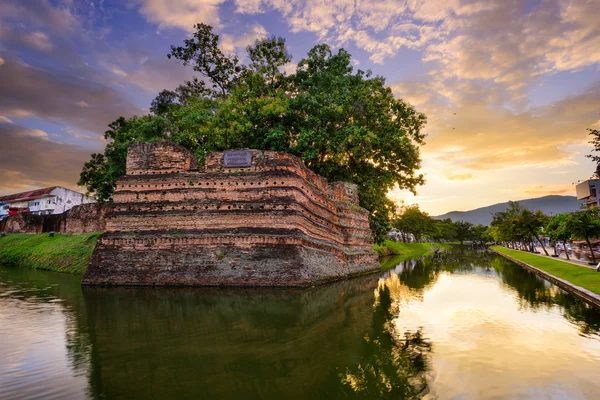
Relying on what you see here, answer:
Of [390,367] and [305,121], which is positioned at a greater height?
[305,121]

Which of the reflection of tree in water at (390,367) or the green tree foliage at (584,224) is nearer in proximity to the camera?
the reflection of tree in water at (390,367)

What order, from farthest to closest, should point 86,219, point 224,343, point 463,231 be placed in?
1. point 463,231
2. point 86,219
3. point 224,343

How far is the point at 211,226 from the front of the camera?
1728 cm

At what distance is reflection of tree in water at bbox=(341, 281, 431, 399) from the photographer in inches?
214

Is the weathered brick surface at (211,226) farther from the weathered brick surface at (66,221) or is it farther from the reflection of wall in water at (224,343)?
the weathered brick surface at (66,221)

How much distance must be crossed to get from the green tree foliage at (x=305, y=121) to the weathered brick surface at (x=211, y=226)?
565 cm

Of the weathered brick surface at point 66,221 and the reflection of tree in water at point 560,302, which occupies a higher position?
the weathered brick surface at point 66,221

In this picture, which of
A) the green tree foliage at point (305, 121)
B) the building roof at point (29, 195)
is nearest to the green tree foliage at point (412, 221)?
the green tree foliage at point (305, 121)

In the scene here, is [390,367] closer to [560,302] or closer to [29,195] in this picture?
[560,302]

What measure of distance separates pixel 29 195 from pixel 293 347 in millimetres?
78700

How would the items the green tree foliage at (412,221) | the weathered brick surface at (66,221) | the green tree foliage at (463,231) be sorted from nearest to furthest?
the weathered brick surface at (66,221) → the green tree foliage at (412,221) → the green tree foliage at (463,231)

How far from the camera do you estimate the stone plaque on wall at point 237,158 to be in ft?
59.4

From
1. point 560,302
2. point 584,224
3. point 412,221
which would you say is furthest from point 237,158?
point 412,221

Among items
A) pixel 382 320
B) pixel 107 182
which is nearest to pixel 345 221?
pixel 382 320
